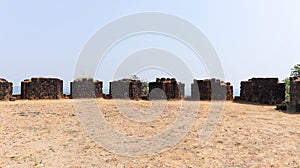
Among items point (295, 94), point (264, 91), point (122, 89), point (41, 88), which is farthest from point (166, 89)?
point (41, 88)

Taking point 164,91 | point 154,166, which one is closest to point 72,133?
point 154,166

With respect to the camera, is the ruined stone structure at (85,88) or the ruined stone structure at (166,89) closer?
the ruined stone structure at (166,89)

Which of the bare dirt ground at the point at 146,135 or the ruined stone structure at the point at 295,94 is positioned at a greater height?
the ruined stone structure at the point at 295,94

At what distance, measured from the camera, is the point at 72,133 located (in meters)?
8.48

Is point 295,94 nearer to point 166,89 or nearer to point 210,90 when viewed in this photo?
point 210,90

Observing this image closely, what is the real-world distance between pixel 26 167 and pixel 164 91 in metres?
13.4

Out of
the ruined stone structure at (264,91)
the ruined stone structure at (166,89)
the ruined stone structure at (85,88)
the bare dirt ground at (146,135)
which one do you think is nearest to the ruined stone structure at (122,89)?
the ruined stone structure at (85,88)

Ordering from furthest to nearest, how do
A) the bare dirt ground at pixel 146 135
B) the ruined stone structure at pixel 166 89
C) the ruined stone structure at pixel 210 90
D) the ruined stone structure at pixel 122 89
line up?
the ruined stone structure at pixel 210 90 < the ruined stone structure at pixel 122 89 < the ruined stone structure at pixel 166 89 < the bare dirt ground at pixel 146 135

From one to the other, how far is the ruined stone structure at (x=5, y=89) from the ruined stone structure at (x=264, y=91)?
48.0 ft

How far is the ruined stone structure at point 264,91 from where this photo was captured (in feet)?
58.6

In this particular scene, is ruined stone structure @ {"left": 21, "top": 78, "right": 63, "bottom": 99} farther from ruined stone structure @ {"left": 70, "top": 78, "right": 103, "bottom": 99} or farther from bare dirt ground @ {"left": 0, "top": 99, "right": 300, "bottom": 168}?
bare dirt ground @ {"left": 0, "top": 99, "right": 300, "bottom": 168}

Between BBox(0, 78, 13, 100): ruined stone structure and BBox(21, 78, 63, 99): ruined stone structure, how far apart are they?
0.72m

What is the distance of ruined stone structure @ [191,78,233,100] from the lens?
763 inches

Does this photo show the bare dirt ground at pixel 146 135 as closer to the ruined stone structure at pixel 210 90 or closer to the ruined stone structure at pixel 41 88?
the ruined stone structure at pixel 41 88
